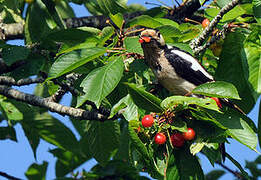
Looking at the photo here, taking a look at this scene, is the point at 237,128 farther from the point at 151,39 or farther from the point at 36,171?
the point at 36,171

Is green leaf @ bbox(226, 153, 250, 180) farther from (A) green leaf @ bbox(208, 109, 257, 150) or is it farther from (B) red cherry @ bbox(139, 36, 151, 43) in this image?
(B) red cherry @ bbox(139, 36, 151, 43)

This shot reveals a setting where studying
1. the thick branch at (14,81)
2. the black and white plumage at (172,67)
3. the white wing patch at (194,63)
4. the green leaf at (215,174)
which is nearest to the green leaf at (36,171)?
the thick branch at (14,81)

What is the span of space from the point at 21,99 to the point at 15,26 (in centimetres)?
175

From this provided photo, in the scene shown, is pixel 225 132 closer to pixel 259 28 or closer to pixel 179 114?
pixel 179 114

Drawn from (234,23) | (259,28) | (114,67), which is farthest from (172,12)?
(114,67)

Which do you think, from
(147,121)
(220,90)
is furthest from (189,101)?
(147,121)

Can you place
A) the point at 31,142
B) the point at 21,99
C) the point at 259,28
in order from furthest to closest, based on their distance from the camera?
the point at 31,142 < the point at 21,99 < the point at 259,28

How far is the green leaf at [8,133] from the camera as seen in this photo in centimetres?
530

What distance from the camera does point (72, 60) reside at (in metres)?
3.35

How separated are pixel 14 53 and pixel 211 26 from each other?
63.2 inches

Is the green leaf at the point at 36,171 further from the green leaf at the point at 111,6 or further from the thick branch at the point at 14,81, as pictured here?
the green leaf at the point at 111,6

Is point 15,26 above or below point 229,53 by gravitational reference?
below

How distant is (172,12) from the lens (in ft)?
18.2

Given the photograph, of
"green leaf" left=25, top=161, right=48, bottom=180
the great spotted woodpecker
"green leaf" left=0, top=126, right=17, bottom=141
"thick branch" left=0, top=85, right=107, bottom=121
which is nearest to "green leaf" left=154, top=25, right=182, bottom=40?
the great spotted woodpecker
